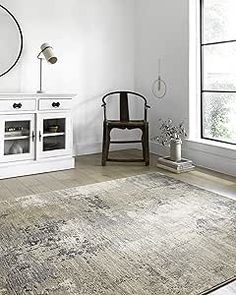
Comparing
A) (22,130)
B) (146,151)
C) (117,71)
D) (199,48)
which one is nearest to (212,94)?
(199,48)

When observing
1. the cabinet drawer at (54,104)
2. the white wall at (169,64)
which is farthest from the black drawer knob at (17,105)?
the white wall at (169,64)

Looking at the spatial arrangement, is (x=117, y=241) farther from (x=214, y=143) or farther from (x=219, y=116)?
(x=219, y=116)

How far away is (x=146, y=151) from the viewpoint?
169 inches

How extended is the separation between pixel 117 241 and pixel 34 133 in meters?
2.02

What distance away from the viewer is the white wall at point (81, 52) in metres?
4.39

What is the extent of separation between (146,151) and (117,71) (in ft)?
4.87

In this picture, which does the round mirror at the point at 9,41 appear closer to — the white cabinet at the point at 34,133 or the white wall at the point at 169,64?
the white cabinet at the point at 34,133

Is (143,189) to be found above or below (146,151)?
below

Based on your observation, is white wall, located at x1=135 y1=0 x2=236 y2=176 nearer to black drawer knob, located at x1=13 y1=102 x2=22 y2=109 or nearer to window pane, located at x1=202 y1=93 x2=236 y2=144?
window pane, located at x1=202 y1=93 x2=236 y2=144

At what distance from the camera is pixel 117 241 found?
7.40 feet

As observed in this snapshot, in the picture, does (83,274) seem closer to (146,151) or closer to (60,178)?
(60,178)

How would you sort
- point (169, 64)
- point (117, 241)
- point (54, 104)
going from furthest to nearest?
point (169, 64), point (54, 104), point (117, 241)

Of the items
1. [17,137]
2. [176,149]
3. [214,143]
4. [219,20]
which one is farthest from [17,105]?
[219,20]

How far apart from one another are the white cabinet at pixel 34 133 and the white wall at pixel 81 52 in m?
0.67
